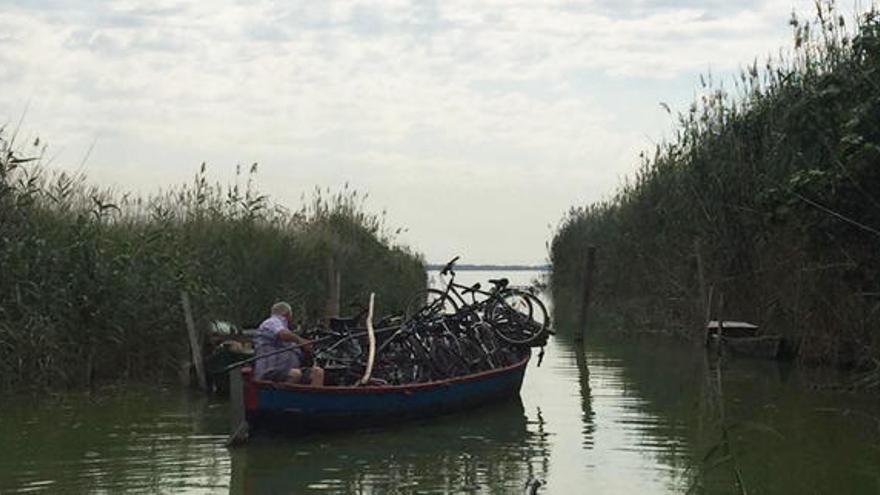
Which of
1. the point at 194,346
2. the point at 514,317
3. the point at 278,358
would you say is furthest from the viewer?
the point at 514,317

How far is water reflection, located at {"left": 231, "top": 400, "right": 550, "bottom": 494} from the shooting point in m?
10.2

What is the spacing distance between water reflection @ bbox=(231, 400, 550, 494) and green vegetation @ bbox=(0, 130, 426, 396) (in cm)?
458

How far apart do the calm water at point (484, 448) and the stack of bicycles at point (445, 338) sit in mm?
744

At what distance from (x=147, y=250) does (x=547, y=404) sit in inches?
266

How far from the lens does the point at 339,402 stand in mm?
12633

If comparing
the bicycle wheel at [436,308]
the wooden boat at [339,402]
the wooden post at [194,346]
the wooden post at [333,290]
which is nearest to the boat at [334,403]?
the wooden boat at [339,402]

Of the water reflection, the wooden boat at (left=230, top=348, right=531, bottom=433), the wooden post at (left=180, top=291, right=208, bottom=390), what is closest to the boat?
the wooden boat at (left=230, top=348, right=531, bottom=433)

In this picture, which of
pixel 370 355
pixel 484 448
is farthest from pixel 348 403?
pixel 484 448

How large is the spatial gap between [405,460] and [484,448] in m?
1.25

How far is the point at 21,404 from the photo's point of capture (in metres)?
14.1

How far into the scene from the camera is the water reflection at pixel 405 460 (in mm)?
10188

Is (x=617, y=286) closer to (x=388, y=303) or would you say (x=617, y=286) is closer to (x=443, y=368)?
(x=388, y=303)

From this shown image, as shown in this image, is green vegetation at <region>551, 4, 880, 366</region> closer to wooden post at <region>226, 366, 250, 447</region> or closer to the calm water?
the calm water

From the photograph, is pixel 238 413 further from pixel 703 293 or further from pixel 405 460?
pixel 703 293
